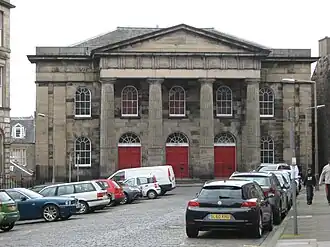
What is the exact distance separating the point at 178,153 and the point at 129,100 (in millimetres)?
6489

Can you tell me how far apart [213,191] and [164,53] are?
155ft

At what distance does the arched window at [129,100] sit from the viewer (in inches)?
2778

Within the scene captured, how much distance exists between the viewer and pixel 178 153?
7019cm

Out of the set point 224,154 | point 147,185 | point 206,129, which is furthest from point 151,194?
point 224,154

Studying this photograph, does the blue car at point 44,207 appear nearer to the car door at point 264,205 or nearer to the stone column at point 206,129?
the car door at point 264,205

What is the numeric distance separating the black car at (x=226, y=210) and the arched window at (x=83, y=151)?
4962 cm

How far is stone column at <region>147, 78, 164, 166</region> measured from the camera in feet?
220

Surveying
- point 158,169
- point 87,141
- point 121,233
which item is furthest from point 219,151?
point 121,233

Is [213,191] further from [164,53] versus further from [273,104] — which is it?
[273,104]

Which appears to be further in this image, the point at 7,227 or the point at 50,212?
the point at 50,212

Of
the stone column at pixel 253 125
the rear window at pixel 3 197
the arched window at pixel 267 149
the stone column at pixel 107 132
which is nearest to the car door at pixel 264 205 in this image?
the rear window at pixel 3 197

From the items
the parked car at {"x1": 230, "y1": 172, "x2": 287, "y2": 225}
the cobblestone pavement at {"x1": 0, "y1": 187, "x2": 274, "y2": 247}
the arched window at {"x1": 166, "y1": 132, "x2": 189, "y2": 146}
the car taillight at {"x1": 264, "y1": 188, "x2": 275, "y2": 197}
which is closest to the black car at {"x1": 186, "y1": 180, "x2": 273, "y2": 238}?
the cobblestone pavement at {"x1": 0, "y1": 187, "x2": 274, "y2": 247}

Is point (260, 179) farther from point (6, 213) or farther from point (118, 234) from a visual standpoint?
point (6, 213)

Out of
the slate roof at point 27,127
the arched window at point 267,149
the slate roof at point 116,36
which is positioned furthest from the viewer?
the slate roof at point 27,127
